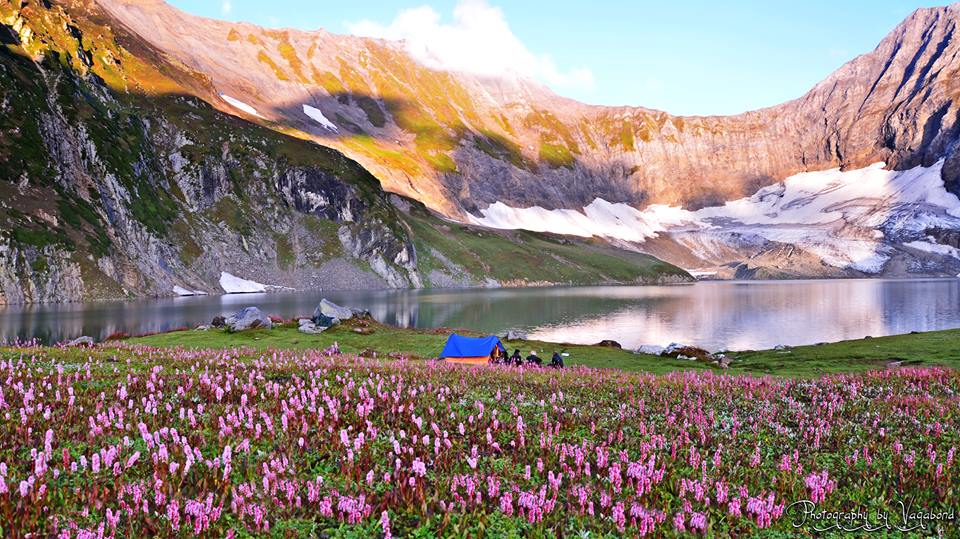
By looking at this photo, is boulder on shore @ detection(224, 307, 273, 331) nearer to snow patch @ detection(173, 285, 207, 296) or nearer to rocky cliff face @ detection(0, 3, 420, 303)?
rocky cliff face @ detection(0, 3, 420, 303)

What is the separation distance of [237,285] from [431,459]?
190 meters

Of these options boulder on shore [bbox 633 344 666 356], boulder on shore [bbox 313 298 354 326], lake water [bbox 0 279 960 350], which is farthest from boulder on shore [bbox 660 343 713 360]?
boulder on shore [bbox 313 298 354 326]

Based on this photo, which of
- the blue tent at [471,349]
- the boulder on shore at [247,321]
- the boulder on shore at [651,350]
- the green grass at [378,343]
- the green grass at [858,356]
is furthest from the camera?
the boulder on shore at [247,321]

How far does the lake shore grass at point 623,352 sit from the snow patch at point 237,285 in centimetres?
13264

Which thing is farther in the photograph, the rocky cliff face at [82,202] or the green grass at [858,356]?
the rocky cliff face at [82,202]

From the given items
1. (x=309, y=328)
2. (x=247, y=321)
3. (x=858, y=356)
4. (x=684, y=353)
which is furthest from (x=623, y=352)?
(x=247, y=321)

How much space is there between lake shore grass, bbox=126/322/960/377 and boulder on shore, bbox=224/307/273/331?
1.33 metres

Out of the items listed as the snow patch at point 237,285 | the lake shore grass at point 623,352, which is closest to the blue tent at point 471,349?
the lake shore grass at point 623,352

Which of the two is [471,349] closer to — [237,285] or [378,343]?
[378,343]

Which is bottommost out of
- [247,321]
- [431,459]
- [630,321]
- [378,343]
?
[378,343]

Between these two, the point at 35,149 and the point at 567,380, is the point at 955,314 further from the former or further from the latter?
the point at 35,149

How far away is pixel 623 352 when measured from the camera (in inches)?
2067

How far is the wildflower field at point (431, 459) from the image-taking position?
6.79 m

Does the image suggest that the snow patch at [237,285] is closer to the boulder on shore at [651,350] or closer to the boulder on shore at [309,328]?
the boulder on shore at [309,328]
